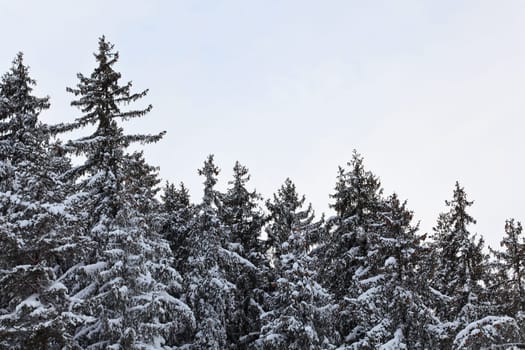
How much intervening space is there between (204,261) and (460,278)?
13.9 metres

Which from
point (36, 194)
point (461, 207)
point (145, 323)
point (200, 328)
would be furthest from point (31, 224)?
point (461, 207)

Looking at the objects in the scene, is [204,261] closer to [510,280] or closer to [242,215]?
[242,215]

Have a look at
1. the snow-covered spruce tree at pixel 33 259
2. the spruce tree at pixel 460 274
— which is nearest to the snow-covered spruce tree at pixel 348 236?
the spruce tree at pixel 460 274

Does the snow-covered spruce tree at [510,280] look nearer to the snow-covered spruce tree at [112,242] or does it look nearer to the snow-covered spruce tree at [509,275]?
the snow-covered spruce tree at [509,275]

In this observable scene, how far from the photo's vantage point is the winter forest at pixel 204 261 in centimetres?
1744

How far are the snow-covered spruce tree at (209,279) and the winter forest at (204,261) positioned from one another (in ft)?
0.30

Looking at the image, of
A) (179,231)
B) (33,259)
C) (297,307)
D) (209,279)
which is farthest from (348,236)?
(33,259)

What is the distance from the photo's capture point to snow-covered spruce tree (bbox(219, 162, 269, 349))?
3177 centimetres

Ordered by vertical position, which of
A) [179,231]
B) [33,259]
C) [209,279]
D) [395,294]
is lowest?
[395,294]

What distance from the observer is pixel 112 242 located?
20219mm

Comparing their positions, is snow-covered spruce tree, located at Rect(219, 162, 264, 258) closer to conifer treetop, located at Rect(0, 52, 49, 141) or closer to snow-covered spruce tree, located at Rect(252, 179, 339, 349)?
snow-covered spruce tree, located at Rect(252, 179, 339, 349)

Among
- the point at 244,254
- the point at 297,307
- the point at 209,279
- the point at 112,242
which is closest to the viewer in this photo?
the point at 112,242

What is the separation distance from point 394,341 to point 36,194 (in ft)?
49.1

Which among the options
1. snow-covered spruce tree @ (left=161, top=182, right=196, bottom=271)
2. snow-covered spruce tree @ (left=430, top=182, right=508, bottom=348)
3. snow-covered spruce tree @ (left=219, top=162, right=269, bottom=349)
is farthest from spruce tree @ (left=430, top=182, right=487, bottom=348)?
snow-covered spruce tree @ (left=161, top=182, right=196, bottom=271)
